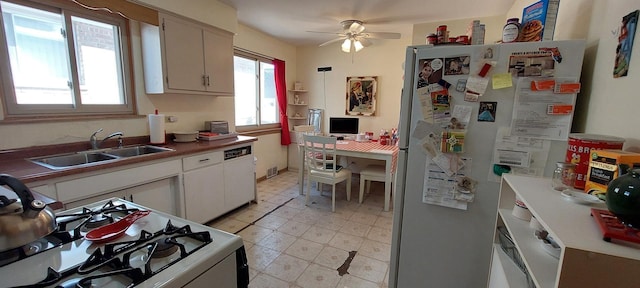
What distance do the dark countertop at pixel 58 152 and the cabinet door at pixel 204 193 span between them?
219 millimetres

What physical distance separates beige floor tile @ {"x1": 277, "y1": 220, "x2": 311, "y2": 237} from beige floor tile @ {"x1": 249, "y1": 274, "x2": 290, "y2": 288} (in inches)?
24.8

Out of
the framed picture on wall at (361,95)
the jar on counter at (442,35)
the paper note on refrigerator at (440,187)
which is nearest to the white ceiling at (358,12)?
the framed picture on wall at (361,95)

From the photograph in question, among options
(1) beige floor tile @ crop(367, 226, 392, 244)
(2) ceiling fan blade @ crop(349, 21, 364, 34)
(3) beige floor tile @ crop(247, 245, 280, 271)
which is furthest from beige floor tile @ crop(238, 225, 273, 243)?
(2) ceiling fan blade @ crop(349, 21, 364, 34)

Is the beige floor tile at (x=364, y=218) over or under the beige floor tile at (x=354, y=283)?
over

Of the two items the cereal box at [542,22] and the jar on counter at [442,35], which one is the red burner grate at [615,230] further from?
the jar on counter at [442,35]

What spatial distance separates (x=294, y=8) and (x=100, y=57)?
1.92 m

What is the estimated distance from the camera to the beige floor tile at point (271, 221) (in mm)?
2672

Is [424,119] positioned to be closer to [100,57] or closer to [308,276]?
[308,276]

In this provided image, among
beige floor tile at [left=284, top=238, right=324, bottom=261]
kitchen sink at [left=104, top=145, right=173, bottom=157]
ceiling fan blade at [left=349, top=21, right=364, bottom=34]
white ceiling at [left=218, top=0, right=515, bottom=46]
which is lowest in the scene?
beige floor tile at [left=284, top=238, right=324, bottom=261]

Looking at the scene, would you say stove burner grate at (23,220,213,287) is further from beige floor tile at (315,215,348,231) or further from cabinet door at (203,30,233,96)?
cabinet door at (203,30,233,96)

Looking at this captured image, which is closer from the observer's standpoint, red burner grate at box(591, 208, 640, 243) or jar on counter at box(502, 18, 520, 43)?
red burner grate at box(591, 208, 640, 243)

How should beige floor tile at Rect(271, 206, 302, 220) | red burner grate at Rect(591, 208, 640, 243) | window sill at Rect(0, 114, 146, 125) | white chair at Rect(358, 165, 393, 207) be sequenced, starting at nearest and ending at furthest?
red burner grate at Rect(591, 208, 640, 243) < window sill at Rect(0, 114, 146, 125) < beige floor tile at Rect(271, 206, 302, 220) < white chair at Rect(358, 165, 393, 207)

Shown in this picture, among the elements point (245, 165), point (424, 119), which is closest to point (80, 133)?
point (245, 165)

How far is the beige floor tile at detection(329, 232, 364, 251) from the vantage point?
2.31 m
